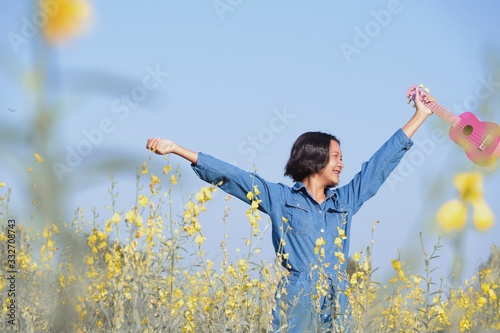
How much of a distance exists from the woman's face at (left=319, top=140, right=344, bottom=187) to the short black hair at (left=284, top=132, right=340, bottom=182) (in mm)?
21

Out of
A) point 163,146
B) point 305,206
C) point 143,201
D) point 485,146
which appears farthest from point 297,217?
point 485,146

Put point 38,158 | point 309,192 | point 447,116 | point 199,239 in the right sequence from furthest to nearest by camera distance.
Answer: point 309,192 < point 447,116 < point 199,239 < point 38,158

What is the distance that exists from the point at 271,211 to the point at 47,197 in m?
2.52

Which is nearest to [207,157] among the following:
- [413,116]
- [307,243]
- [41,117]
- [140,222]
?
[307,243]

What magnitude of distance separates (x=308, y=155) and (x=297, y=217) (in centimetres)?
38

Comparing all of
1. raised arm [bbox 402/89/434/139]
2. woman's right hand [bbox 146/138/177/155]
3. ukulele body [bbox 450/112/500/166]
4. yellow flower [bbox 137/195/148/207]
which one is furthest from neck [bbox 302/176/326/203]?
ukulele body [bbox 450/112/500/166]

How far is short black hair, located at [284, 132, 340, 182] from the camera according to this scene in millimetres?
3396

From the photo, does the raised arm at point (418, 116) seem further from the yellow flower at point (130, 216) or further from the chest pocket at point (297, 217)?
the yellow flower at point (130, 216)

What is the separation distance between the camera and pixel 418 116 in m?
3.39

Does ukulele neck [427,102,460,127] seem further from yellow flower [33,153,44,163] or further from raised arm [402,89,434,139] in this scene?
yellow flower [33,153,44,163]

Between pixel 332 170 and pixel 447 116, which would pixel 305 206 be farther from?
pixel 447 116

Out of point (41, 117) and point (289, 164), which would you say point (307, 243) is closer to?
point (289, 164)

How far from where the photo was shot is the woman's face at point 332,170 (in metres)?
3.33

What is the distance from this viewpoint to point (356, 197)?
3367 millimetres
